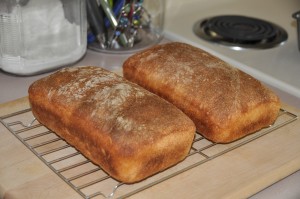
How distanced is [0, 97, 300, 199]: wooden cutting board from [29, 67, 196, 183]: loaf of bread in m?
0.05

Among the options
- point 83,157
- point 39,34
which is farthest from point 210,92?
point 39,34

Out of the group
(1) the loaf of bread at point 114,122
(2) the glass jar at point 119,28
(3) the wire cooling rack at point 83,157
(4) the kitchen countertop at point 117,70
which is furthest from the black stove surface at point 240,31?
(1) the loaf of bread at point 114,122

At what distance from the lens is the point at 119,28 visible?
1290 millimetres

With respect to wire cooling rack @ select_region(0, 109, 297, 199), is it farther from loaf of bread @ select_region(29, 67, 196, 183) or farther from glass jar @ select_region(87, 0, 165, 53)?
glass jar @ select_region(87, 0, 165, 53)

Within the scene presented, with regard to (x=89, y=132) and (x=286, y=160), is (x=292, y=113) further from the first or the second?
(x=89, y=132)

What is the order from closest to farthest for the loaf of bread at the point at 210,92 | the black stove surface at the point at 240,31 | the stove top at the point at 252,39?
the loaf of bread at the point at 210,92 → the stove top at the point at 252,39 → the black stove surface at the point at 240,31

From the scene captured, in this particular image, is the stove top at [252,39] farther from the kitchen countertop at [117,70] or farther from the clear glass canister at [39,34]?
the clear glass canister at [39,34]

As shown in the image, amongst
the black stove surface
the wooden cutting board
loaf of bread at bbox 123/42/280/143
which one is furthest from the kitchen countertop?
the black stove surface

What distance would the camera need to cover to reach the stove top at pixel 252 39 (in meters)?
1.23

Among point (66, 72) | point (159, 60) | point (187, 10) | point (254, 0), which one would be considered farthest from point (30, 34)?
point (254, 0)

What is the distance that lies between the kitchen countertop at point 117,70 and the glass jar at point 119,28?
0.03m

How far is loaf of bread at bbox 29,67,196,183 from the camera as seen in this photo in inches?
31.6

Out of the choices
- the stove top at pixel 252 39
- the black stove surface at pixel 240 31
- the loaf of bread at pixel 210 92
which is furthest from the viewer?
the black stove surface at pixel 240 31

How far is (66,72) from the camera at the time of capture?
38.2 inches
